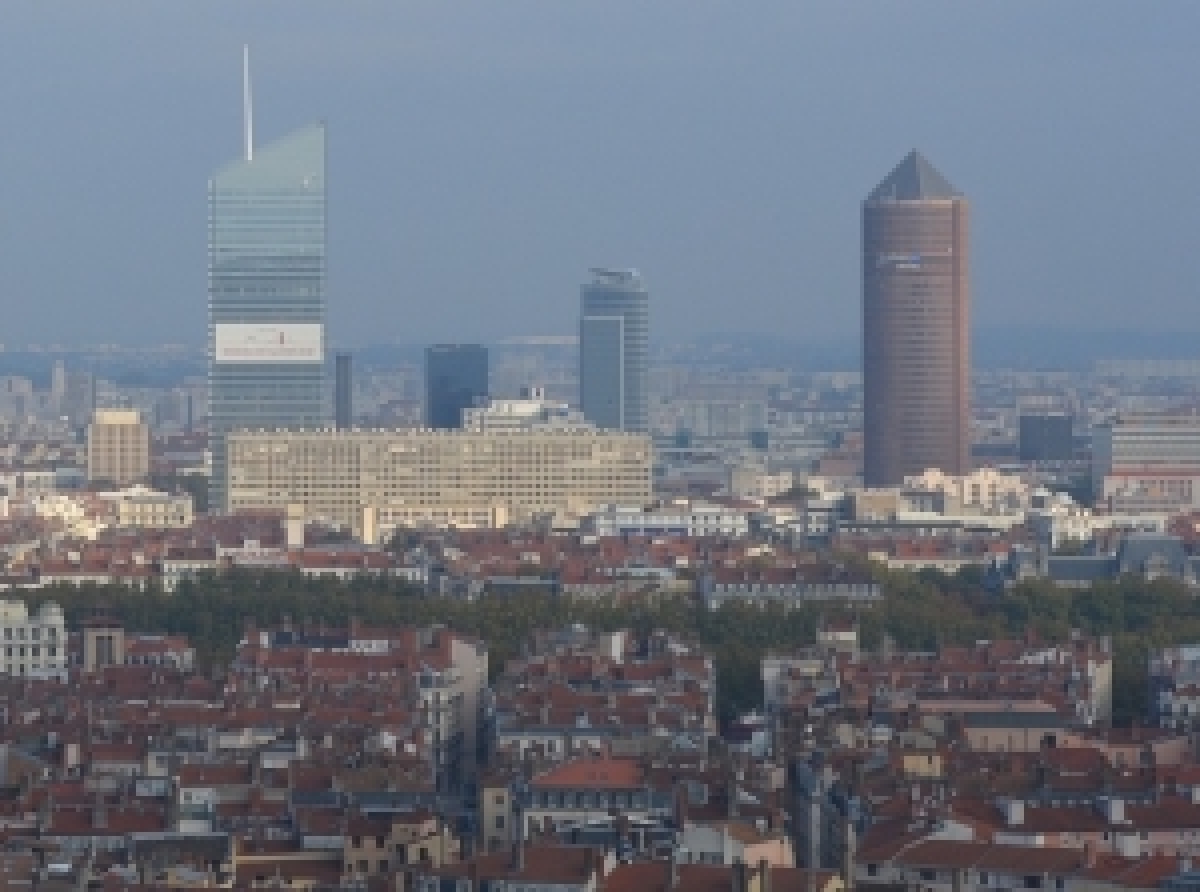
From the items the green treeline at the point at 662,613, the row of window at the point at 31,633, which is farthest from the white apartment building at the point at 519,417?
the row of window at the point at 31,633

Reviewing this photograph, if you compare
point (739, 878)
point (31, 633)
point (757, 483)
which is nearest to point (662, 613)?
point (31, 633)

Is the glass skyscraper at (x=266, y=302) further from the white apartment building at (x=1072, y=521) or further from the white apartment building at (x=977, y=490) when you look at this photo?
the white apartment building at (x=1072, y=521)

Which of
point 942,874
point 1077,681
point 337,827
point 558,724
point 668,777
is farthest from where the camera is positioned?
point 1077,681

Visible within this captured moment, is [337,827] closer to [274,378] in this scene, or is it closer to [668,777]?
[668,777]

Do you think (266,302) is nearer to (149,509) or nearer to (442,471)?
(442,471)

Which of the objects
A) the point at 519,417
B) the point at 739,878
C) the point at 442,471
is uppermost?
the point at 519,417

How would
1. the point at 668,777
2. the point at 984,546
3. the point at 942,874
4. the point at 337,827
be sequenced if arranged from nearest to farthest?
the point at 942,874 < the point at 337,827 < the point at 668,777 < the point at 984,546

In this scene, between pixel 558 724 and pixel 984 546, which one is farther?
pixel 984 546

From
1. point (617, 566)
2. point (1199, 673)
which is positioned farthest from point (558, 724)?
point (617, 566)

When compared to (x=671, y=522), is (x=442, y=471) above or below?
above
